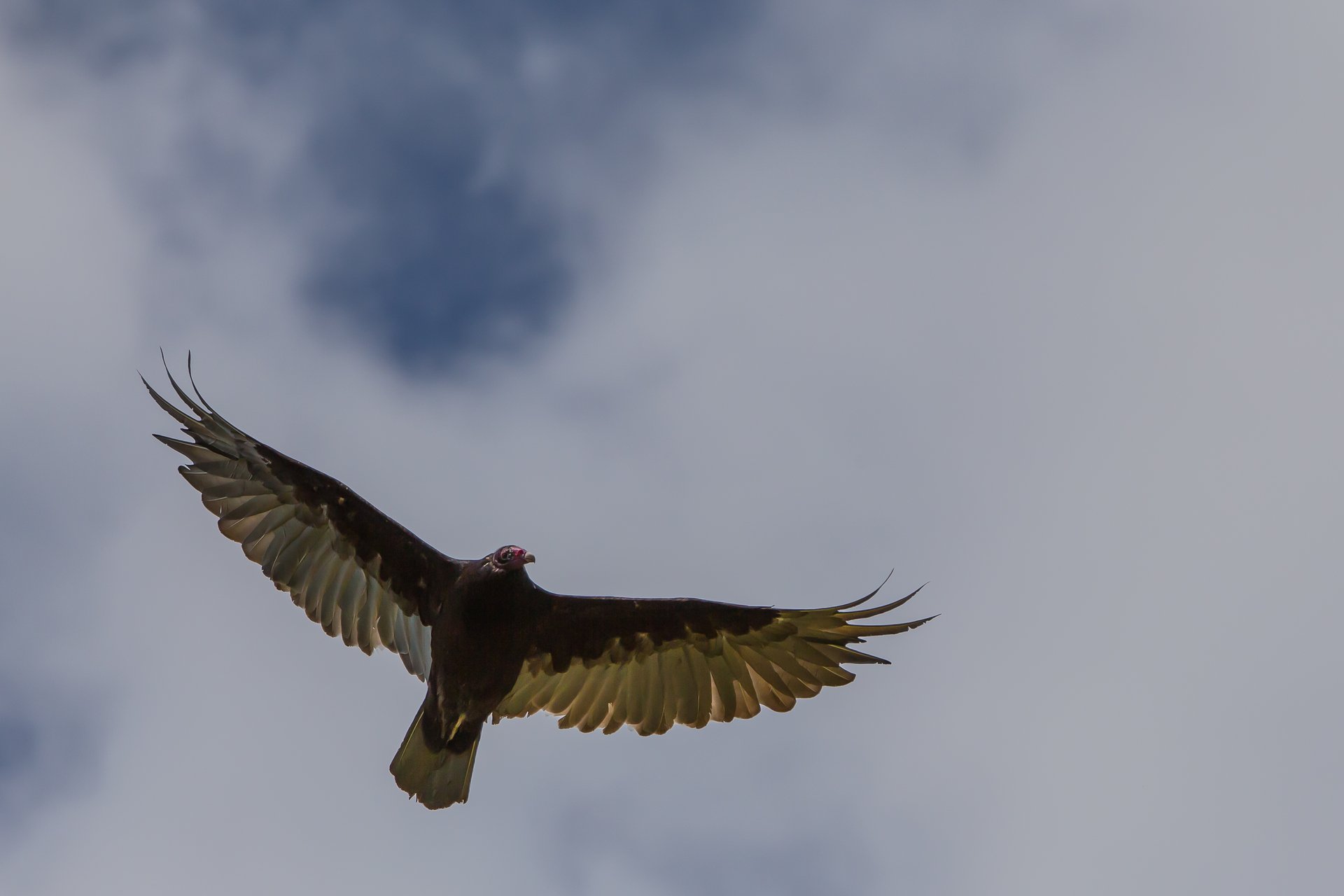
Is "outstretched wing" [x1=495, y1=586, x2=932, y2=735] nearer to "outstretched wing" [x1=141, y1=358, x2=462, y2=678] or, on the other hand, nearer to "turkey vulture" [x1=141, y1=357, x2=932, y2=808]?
"turkey vulture" [x1=141, y1=357, x2=932, y2=808]

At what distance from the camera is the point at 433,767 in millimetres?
11148

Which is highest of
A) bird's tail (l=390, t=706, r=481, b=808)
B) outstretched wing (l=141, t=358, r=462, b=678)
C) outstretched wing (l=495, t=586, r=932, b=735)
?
outstretched wing (l=141, t=358, r=462, b=678)

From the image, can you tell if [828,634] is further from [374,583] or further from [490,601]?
[374,583]

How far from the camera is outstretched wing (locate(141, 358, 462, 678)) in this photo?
11.2m

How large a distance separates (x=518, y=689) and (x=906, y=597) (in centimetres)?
321

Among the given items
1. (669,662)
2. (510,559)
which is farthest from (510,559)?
(669,662)

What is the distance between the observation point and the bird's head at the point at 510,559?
34.8 ft

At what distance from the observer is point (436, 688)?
11.0 metres

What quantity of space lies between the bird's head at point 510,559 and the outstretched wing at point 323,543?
2.06 feet

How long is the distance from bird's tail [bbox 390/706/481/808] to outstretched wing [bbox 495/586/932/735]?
0.54 m

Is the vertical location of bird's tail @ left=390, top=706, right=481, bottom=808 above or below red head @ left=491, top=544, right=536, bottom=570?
below

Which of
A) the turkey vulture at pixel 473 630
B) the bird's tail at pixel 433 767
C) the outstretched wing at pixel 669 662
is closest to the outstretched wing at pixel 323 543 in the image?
the turkey vulture at pixel 473 630

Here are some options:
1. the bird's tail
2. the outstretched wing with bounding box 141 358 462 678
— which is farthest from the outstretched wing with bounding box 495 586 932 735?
the outstretched wing with bounding box 141 358 462 678

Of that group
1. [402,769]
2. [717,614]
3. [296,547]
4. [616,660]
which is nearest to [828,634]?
[717,614]
